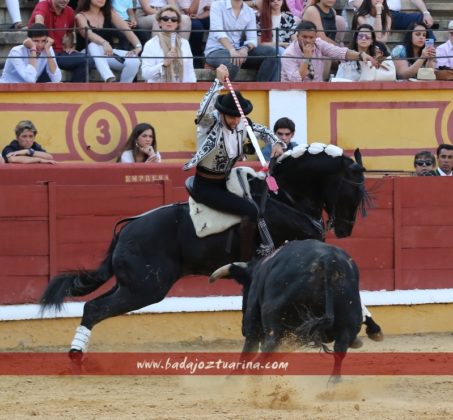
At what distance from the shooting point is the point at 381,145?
10.5 metres

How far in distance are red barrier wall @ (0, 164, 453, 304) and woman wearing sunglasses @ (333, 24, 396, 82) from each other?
125 cm

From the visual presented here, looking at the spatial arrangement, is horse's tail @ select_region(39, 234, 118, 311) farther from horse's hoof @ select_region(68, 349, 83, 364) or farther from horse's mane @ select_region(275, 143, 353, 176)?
horse's mane @ select_region(275, 143, 353, 176)

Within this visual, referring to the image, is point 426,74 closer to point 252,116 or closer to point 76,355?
point 252,116

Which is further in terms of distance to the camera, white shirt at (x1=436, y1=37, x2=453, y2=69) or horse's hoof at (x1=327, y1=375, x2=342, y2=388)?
white shirt at (x1=436, y1=37, x2=453, y2=69)

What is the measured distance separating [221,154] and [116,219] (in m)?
1.79

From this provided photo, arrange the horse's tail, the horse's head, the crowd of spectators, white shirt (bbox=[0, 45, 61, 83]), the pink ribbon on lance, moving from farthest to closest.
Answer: the crowd of spectators → white shirt (bbox=[0, 45, 61, 83]) → the horse's tail → the horse's head → the pink ribbon on lance

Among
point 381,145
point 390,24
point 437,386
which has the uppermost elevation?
point 390,24

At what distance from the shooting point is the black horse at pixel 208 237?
7.73 m

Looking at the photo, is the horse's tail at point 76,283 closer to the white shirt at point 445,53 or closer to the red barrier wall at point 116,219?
the red barrier wall at point 116,219

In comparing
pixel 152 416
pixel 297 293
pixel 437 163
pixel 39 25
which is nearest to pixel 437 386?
pixel 297 293

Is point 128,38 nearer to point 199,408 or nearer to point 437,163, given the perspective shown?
point 437,163

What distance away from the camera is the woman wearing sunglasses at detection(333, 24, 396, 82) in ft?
34.3

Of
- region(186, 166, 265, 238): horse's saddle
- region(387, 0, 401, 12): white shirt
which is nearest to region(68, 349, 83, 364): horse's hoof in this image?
region(186, 166, 265, 238): horse's saddle

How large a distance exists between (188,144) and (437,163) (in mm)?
2076
